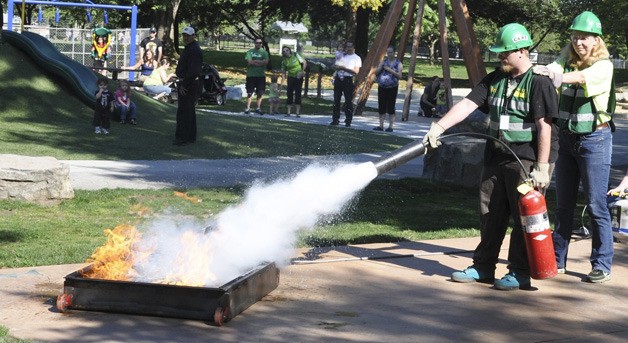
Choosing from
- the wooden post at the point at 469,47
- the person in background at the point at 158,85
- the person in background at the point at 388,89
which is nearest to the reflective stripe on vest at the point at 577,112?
the person in background at the point at 388,89

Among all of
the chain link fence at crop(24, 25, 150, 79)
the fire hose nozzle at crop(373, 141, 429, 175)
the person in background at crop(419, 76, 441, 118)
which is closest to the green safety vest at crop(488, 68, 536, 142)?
the fire hose nozzle at crop(373, 141, 429, 175)

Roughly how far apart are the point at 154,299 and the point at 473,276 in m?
2.64

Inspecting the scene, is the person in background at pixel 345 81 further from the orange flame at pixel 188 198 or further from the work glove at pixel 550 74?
the work glove at pixel 550 74

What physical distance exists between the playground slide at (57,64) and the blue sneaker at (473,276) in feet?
45.0

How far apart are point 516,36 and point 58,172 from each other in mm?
5714

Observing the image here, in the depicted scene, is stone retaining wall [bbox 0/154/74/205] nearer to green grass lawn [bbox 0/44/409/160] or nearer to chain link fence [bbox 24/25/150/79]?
green grass lawn [bbox 0/44/409/160]

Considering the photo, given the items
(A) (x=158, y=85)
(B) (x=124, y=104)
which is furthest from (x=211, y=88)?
(B) (x=124, y=104)

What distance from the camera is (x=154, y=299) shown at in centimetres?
611

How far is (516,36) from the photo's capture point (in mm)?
7070

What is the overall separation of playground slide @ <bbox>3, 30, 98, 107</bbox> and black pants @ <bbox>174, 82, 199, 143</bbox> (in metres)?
3.72

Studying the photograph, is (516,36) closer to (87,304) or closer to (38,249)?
(87,304)

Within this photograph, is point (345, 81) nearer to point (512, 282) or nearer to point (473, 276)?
point (473, 276)

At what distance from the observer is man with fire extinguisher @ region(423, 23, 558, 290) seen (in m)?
7.08

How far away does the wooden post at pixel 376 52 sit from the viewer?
84.5ft
